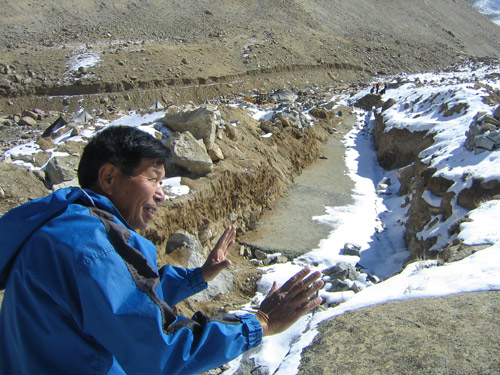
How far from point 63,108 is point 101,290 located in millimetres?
23344

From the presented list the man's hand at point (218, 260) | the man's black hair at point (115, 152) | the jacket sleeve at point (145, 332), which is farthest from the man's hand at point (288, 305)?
the man's black hair at point (115, 152)

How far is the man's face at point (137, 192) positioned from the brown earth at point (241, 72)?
6.83 ft

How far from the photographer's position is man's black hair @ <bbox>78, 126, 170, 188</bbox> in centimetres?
185

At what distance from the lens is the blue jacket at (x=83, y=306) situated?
4.68 feet

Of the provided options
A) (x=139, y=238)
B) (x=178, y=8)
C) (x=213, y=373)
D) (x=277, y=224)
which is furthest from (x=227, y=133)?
(x=178, y=8)

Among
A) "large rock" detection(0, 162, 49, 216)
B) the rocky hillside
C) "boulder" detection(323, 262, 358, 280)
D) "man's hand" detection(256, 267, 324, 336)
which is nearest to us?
"man's hand" detection(256, 267, 324, 336)

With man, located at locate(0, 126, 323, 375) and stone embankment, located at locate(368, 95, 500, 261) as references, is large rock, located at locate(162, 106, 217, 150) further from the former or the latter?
man, located at locate(0, 126, 323, 375)

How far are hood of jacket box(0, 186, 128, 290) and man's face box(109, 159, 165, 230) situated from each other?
0.80 ft

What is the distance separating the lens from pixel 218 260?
2.35 metres

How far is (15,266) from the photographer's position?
152 cm

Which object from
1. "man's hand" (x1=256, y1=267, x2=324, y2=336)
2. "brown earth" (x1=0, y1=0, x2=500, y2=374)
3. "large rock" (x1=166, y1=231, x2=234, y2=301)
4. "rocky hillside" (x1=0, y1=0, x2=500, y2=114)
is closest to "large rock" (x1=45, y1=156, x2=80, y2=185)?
"brown earth" (x1=0, y1=0, x2=500, y2=374)

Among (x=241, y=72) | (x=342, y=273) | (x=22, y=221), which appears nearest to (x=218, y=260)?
(x=22, y=221)

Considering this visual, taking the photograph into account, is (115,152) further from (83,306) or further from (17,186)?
(17,186)

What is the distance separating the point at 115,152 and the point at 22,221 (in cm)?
49
